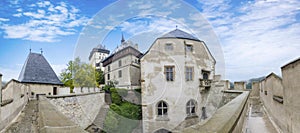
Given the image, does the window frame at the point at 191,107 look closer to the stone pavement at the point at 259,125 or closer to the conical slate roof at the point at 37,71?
the stone pavement at the point at 259,125

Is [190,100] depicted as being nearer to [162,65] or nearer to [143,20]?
[162,65]

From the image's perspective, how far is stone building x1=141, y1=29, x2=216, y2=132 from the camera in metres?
11.0

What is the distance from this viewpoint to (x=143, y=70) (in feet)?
37.3

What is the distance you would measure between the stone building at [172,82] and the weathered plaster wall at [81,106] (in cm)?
266

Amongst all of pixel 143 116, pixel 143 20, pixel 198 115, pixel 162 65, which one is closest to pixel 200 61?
pixel 162 65

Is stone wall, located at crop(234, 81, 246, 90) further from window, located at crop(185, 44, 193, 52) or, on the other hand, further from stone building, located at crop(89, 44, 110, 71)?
stone building, located at crop(89, 44, 110, 71)

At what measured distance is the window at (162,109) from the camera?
1095cm

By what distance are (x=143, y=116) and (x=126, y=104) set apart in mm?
1239

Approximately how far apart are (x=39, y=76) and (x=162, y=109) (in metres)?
8.01

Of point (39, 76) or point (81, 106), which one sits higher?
point (39, 76)

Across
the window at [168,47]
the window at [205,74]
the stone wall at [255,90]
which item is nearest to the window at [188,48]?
the window at [168,47]

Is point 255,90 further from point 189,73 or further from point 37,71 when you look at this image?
point 37,71

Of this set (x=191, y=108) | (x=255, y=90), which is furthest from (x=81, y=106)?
(x=255, y=90)

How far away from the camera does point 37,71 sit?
1251 cm
